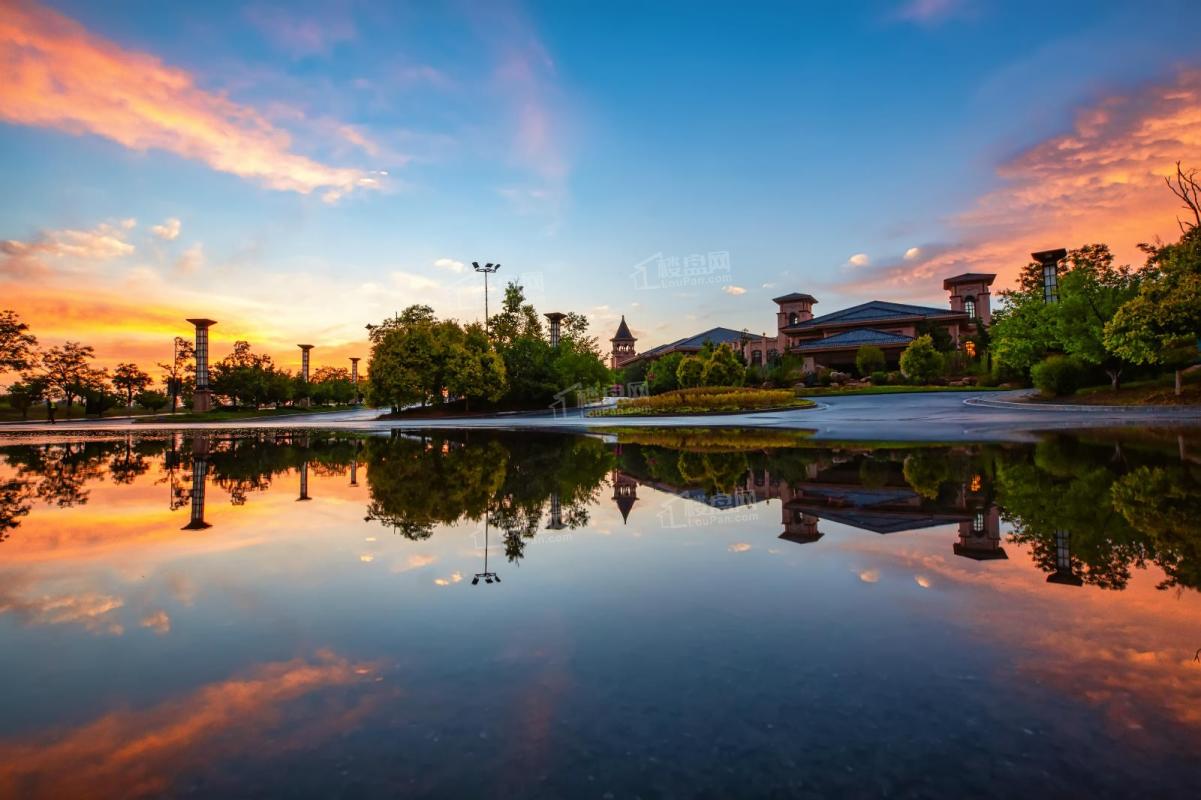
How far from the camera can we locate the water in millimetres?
2389

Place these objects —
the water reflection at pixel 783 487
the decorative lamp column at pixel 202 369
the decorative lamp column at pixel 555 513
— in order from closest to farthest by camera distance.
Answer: the water reflection at pixel 783 487, the decorative lamp column at pixel 555 513, the decorative lamp column at pixel 202 369

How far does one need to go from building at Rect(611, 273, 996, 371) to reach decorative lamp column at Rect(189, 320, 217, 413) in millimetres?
52506

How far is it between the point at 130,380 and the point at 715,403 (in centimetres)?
5828

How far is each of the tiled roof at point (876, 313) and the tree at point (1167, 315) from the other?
115 ft

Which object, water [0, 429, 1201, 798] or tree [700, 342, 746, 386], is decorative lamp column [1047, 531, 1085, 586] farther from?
tree [700, 342, 746, 386]

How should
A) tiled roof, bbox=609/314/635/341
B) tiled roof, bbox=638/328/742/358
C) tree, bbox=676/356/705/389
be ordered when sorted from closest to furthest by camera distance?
tree, bbox=676/356/705/389 < tiled roof, bbox=638/328/742/358 < tiled roof, bbox=609/314/635/341

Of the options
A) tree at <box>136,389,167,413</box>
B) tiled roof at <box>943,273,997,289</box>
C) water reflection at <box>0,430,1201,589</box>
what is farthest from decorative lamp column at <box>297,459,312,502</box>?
tiled roof at <box>943,273,997,289</box>

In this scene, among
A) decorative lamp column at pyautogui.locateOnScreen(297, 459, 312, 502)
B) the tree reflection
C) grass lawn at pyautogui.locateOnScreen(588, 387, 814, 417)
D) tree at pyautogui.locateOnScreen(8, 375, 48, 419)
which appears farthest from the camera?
tree at pyautogui.locateOnScreen(8, 375, 48, 419)

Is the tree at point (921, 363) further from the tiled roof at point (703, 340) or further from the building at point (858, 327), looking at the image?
the tiled roof at point (703, 340)

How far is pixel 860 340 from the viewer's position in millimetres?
53500

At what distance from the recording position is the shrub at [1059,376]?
27516 mm

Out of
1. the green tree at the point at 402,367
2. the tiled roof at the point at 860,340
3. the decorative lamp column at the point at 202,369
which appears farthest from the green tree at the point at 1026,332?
the decorative lamp column at the point at 202,369

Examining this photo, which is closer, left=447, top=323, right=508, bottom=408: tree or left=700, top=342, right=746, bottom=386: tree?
left=700, top=342, right=746, bottom=386: tree

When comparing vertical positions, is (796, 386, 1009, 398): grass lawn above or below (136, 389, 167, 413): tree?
below
